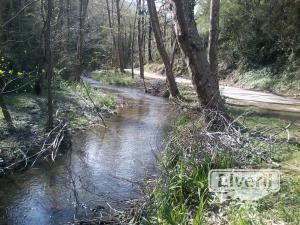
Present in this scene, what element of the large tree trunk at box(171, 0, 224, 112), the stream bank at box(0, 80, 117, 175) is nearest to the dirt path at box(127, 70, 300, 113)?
the stream bank at box(0, 80, 117, 175)

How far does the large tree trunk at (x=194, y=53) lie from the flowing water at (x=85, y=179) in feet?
5.87

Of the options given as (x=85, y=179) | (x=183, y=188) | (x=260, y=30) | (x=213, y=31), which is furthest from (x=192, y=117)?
(x=260, y=30)

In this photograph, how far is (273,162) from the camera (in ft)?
23.2

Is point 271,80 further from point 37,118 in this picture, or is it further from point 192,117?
point 37,118

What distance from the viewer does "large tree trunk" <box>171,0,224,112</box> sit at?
370 inches

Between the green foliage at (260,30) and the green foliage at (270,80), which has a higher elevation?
the green foliage at (260,30)

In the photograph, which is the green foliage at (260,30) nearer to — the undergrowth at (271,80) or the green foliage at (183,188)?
the undergrowth at (271,80)

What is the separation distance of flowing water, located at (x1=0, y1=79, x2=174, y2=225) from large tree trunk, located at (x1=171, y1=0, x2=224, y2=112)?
179cm

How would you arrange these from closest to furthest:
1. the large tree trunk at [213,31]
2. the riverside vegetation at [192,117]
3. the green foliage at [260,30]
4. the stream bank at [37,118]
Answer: the riverside vegetation at [192,117] < the stream bank at [37,118] < the large tree trunk at [213,31] < the green foliage at [260,30]

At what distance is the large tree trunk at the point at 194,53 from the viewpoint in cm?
940

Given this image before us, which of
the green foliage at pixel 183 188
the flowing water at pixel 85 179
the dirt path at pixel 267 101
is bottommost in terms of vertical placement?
the dirt path at pixel 267 101

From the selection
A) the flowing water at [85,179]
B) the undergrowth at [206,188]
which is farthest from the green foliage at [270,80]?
the undergrowth at [206,188]

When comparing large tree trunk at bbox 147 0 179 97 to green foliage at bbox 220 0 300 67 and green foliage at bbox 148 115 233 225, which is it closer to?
green foliage at bbox 220 0 300 67

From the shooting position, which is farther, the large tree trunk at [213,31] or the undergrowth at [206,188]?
the large tree trunk at [213,31]
